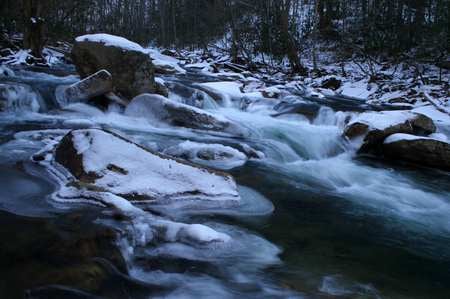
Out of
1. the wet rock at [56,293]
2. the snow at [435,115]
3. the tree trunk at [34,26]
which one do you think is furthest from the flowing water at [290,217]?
the tree trunk at [34,26]

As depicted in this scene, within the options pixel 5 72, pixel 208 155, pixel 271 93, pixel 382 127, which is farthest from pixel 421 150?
pixel 5 72

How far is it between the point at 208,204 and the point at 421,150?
4.05 m

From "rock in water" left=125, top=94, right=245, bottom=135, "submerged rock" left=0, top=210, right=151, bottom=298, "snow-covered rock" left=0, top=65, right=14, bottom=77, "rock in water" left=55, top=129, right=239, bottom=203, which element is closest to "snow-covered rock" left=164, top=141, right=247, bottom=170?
"rock in water" left=55, top=129, right=239, bottom=203

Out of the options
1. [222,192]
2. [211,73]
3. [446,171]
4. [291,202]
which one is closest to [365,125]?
[446,171]

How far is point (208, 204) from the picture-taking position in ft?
14.0

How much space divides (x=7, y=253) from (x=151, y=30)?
3295 centimetres

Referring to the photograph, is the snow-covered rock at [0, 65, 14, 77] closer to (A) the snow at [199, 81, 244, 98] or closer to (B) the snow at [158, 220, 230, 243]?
(A) the snow at [199, 81, 244, 98]

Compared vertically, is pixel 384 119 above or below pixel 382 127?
above

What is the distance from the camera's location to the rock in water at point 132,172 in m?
4.15

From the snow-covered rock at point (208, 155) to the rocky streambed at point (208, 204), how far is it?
0.02m

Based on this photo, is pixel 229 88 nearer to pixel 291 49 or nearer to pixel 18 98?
pixel 18 98

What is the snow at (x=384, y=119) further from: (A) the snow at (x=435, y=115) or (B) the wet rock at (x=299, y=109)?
(B) the wet rock at (x=299, y=109)

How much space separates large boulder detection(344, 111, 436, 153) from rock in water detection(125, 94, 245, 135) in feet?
6.19

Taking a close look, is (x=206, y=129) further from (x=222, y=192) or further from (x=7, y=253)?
(x=7, y=253)
